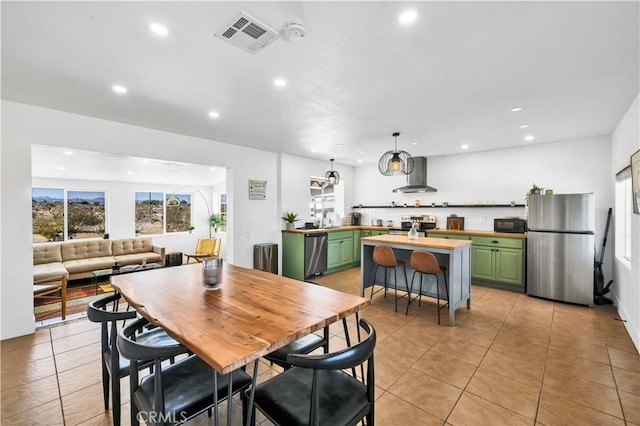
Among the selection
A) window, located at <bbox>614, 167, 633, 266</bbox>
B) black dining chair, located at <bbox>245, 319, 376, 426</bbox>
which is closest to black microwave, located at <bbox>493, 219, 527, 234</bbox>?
window, located at <bbox>614, 167, 633, 266</bbox>

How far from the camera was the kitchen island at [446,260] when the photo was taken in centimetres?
327

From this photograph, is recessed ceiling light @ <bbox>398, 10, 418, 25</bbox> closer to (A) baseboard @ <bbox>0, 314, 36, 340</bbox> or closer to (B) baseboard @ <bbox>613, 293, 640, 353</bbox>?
(B) baseboard @ <bbox>613, 293, 640, 353</bbox>

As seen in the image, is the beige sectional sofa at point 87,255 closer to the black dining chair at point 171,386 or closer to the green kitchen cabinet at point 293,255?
the green kitchen cabinet at point 293,255

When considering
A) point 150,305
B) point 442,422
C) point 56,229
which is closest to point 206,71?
point 150,305

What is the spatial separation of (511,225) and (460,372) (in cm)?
345

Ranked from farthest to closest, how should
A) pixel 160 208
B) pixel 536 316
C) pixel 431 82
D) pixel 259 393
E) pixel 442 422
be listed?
pixel 160 208
pixel 536 316
pixel 431 82
pixel 442 422
pixel 259 393

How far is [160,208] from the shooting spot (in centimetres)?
800

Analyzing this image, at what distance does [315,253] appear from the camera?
5418 mm

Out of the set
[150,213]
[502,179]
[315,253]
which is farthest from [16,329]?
[502,179]

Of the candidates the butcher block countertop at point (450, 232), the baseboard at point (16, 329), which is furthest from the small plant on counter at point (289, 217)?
the baseboard at point (16, 329)

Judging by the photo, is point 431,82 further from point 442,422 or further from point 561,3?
point 442,422

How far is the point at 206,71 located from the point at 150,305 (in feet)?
5.95

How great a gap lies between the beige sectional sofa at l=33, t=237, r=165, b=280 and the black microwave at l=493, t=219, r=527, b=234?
23.7 ft

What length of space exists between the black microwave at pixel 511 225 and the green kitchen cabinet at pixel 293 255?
3.55 metres
